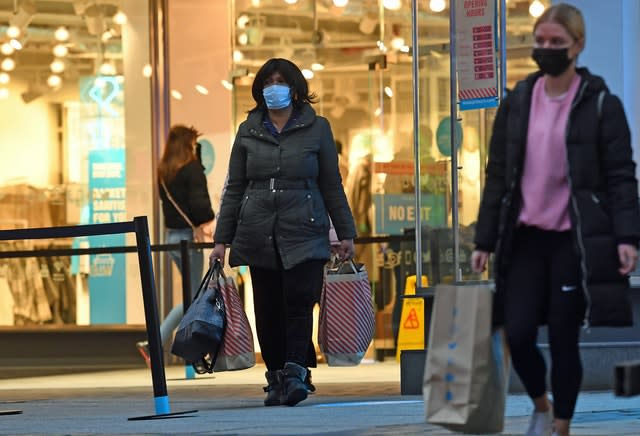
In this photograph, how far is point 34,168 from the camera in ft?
50.2

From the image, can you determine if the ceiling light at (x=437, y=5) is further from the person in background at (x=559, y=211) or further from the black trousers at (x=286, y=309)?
the person in background at (x=559, y=211)

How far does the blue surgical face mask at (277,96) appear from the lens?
28.3 feet

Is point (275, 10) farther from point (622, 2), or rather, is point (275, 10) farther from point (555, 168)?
point (555, 168)

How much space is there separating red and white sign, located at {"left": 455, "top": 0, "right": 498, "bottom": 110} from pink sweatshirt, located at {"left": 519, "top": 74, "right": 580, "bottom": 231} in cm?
358

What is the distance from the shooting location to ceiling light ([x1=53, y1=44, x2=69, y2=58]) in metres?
15.2

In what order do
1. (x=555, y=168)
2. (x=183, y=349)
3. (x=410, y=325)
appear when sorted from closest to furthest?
(x=555, y=168) → (x=183, y=349) → (x=410, y=325)

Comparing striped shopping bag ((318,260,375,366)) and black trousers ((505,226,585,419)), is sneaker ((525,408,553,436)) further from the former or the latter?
striped shopping bag ((318,260,375,366))

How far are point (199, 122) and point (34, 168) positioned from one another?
166 centimetres

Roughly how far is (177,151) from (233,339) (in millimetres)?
4871

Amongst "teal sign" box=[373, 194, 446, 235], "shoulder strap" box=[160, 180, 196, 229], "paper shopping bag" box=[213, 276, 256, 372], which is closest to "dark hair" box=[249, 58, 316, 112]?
"paper shopping bag" box=[213, 276, 256, 372]

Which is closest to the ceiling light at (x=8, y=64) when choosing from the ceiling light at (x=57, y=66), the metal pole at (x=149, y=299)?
the ceiling light at (x=57, y=66)

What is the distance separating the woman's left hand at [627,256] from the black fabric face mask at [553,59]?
670mm

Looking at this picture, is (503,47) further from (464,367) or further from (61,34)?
(61,34)

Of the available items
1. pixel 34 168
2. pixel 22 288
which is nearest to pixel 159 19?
pixel 34 168
